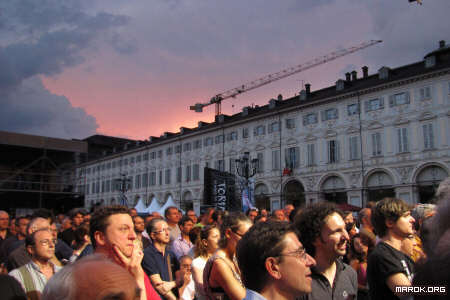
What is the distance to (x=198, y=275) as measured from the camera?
13.5 feet

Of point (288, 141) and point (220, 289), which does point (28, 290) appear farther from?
point (288, 141)

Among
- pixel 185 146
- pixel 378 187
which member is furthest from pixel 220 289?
pixel 185 146

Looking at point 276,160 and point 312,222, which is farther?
point 276,160

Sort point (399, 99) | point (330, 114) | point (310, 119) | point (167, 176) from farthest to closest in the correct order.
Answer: point (167, 176) → point (310, 119) → point (330, 114) → point (399, 99)

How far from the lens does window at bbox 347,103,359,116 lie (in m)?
32.8

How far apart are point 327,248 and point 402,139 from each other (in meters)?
30.0

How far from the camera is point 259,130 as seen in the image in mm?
40375

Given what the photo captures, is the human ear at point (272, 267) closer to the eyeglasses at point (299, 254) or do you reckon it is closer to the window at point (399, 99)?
the eyeglasses at point (299, 254)

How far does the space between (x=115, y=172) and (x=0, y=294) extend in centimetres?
6038

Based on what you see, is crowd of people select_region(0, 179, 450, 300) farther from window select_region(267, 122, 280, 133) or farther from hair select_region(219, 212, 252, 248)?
window select_region(267, 122, 280, 133)

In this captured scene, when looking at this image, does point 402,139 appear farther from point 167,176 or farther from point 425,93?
point 167,176

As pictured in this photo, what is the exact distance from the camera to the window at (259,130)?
3992 centimetres

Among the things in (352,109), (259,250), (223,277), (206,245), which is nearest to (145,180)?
(352,109)

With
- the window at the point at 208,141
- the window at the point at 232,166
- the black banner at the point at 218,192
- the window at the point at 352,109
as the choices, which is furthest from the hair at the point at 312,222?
the window at the point at 208,141
